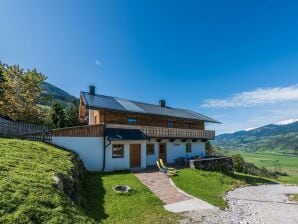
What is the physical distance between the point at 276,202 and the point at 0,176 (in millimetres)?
15074

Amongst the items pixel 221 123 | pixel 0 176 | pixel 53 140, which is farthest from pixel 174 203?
pixel 221 123

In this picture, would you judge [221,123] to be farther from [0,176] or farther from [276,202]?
[0,176]

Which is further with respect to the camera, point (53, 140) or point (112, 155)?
point (112, 155)

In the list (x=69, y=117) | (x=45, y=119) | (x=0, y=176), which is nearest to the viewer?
(x=0, y=176)

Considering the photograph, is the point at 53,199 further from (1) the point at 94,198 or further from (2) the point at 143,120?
(2) the point at 143,120

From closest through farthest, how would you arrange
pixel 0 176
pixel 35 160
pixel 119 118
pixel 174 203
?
pixel 0 176
pixel 35 160
pixel 174 203
pixel 119 118

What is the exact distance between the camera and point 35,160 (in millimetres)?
10328

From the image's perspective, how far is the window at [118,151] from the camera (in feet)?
65.5

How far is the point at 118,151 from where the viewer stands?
20250 millimetres

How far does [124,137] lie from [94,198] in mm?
8940

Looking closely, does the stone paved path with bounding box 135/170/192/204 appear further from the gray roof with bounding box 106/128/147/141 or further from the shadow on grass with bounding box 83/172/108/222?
the gray roof with bounding box 106/128/147/141

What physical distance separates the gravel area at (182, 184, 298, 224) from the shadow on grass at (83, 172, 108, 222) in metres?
→ 3.54

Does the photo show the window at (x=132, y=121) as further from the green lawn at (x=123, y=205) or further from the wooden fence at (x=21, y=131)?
the green lawn at (x=123, y=205)

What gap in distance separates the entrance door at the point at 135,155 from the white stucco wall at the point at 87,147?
3.13 metres
